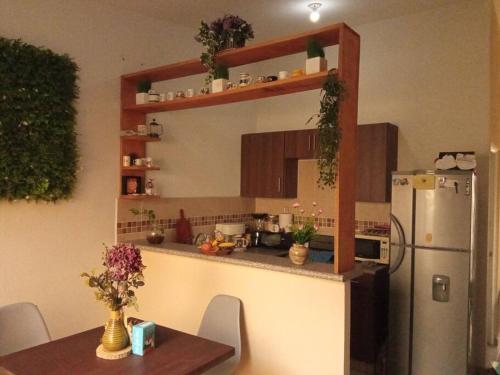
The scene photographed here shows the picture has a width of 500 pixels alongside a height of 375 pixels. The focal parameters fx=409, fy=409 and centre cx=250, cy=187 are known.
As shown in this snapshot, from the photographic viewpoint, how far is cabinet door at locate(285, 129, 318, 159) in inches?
159

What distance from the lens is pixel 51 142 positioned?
2920mm

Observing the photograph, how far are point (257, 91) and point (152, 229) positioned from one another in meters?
1.66

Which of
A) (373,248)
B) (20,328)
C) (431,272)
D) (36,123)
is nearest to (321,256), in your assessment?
(373,248)

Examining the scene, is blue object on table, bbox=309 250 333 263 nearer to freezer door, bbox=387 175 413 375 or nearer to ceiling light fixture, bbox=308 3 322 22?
freezer door, bbox=387 175 413 375

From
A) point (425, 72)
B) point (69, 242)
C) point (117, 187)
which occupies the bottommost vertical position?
point (69, 242)

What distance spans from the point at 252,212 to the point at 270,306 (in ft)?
7.50

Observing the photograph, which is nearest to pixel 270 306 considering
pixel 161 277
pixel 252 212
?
pixel 161 277

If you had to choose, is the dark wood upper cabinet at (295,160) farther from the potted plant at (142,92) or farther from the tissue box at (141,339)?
the tissue box at (141,339)

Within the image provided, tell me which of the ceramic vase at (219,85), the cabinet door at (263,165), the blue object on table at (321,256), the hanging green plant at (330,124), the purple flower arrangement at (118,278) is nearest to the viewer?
the purple flower arrangement at (118,278)

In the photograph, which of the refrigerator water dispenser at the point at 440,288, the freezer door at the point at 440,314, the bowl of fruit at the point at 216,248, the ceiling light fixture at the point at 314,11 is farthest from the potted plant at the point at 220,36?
the refrigerator water dispenser at the point at 440,288

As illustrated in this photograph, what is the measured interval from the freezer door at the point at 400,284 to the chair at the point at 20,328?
102 inches

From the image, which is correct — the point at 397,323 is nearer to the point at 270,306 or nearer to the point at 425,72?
the point at 270,306

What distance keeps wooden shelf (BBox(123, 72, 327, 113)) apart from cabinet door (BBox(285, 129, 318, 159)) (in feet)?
4.12

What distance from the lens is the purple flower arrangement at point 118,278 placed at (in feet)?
6.24
